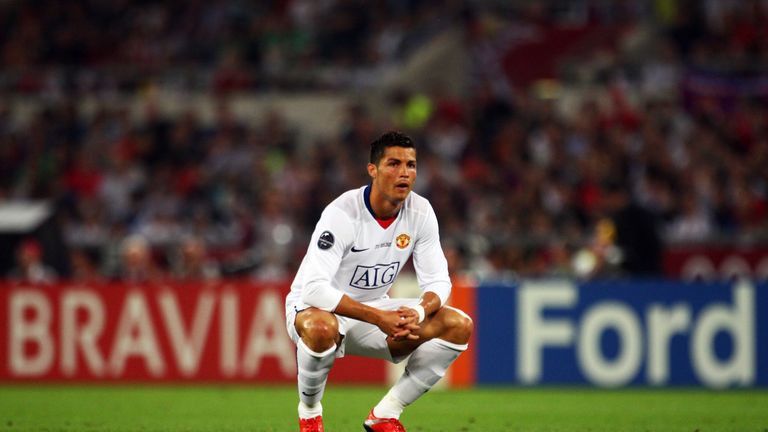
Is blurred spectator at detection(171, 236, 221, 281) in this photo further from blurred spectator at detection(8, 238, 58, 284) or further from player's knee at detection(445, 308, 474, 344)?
player's knee at detection(445, 308, 474, 344)

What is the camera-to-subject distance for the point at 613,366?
13875 millimetres

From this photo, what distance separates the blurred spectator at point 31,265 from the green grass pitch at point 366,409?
1768 mm

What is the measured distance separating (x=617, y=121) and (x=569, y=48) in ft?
13.1

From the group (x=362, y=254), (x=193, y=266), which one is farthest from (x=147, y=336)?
(x=362, y=254)

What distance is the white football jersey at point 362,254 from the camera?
7637 mm

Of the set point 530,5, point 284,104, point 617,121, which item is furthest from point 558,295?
point 530,5

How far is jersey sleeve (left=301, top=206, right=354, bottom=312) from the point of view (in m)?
7.57

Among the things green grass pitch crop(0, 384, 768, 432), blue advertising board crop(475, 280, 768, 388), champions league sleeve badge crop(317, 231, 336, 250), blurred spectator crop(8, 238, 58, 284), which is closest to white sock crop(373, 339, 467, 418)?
champions league sleeve badge crop(317, 231, 336, 250)

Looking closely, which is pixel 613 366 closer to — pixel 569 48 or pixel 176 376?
pixel 176 376

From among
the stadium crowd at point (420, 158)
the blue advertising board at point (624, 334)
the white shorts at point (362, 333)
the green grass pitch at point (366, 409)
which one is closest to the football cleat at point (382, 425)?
the white shorts at point (362, 333)

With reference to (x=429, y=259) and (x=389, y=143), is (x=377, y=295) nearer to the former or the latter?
(x=429, y=259)

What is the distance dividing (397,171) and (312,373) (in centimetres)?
133

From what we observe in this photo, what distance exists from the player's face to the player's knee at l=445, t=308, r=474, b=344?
0.82 m

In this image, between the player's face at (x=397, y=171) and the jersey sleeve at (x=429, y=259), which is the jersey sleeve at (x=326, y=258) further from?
the jersey sleeve at (x=429, y=259)
